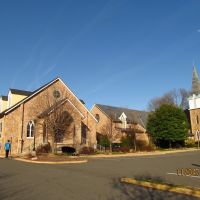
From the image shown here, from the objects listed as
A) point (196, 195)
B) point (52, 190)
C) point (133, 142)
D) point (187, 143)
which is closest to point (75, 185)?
point (52, 190)

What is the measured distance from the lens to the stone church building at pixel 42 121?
3356 centimetres

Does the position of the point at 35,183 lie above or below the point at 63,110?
below

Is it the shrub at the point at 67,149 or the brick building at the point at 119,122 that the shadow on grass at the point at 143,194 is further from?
the brick building at the point at 119,122

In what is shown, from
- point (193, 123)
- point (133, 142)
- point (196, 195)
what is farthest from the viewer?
point (193, 123)

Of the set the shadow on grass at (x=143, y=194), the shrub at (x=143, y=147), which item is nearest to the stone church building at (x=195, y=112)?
the shrub at (x=143, y=147)

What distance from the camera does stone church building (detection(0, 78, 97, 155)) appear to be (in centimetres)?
3356

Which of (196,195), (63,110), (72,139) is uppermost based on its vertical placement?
(63,110)

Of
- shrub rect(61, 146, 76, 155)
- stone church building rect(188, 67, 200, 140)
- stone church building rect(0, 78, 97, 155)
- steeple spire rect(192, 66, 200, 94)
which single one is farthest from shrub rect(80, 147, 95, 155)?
steeple spire rect(192, 66, 200, 94)

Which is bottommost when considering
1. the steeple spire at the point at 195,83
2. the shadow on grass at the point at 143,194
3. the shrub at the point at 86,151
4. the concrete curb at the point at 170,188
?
the shadow on grass at the point at 143,194

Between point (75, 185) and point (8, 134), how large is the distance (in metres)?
24.6

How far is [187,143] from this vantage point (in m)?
53.8

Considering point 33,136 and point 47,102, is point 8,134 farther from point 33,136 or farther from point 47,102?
point 47,102

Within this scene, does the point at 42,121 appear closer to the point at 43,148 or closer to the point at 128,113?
the point at 43,148

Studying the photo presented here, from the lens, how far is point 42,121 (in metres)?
34.9
